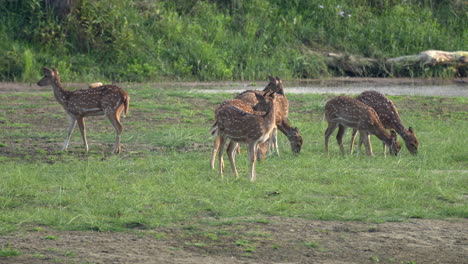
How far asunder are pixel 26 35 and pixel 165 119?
8096 millimetres

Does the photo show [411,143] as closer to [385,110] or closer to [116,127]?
[385,110]

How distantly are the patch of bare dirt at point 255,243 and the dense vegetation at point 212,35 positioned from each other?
43.4 ft

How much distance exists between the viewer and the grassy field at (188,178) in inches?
322

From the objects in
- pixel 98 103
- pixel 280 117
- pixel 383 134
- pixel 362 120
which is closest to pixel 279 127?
pixel 280 117

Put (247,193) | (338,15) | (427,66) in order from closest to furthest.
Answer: (247,193) → (427,66) → (338,15)

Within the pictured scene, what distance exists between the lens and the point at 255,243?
7168 mm

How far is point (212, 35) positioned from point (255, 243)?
16599 mm

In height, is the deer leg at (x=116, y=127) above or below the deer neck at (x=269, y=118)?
below

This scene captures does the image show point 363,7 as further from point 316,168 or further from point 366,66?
point 316,168

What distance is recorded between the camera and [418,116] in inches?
631

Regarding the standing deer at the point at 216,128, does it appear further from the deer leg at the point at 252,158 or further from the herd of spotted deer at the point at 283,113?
the deer leg at the point at 252,158

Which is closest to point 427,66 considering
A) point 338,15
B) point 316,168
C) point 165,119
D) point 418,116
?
point 338,15

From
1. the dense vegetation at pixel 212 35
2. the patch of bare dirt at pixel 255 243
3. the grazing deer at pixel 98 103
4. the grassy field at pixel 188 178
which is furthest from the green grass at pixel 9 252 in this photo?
the dense vegetation at pixel 212 35

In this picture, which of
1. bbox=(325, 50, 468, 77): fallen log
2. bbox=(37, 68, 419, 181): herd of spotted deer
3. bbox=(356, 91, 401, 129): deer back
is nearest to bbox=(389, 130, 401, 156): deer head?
bbox=(37, 68, 419, 181): herd of spotted deer
